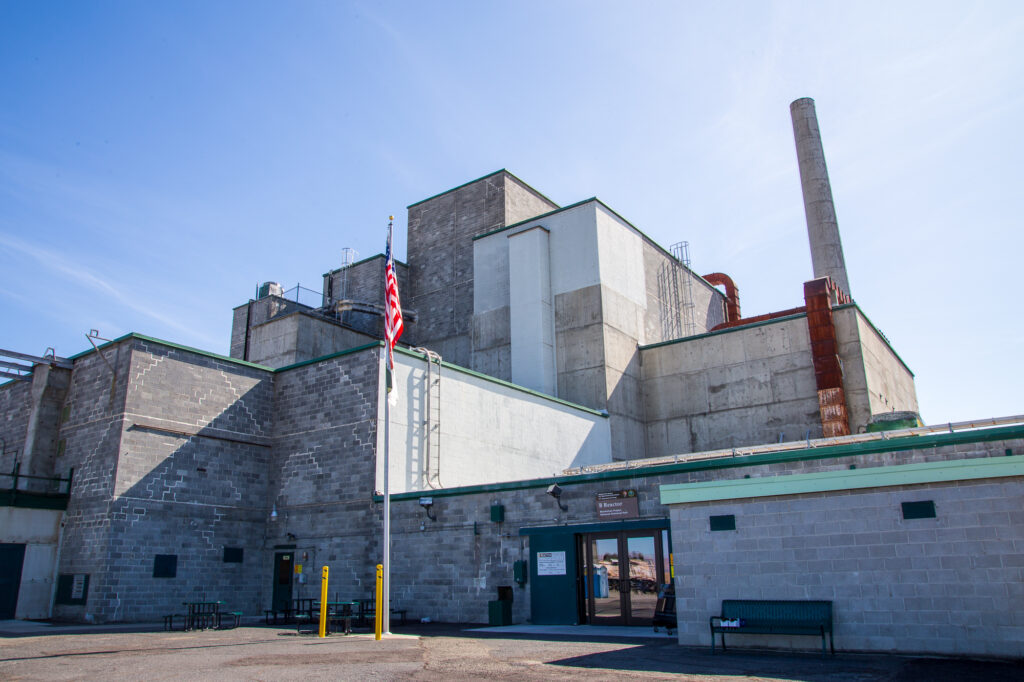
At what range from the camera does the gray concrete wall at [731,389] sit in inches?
1299

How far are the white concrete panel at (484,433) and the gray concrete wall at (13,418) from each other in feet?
46.0

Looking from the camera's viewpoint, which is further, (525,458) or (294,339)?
(294,339)

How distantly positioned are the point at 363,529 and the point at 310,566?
9.06 ft

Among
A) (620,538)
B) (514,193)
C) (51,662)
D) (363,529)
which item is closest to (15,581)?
(363,529)

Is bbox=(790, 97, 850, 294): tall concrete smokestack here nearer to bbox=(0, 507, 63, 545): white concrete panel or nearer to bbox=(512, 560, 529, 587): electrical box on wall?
bbox=(512, 560, 529, 587): electrical box on wall

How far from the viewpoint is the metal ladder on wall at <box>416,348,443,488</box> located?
25.4 metres

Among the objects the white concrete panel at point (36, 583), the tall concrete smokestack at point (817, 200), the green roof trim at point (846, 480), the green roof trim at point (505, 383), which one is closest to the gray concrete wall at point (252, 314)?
the green roof trim at point (505, 383)

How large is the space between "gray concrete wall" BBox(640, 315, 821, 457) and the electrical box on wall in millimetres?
17159

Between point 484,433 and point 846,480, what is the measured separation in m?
17.0

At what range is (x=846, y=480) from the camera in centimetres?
1258

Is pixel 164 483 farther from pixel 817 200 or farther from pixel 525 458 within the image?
pixel 817 200

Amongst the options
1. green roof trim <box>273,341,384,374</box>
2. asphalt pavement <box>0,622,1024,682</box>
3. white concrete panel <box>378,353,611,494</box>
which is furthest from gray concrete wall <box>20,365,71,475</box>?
white concrete panel <box>378,353,611,494</box>

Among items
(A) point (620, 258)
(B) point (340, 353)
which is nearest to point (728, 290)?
(A) point (620, 258)

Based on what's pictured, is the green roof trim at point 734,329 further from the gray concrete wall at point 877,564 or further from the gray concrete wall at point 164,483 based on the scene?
the gray concrete wall at point 877,564
